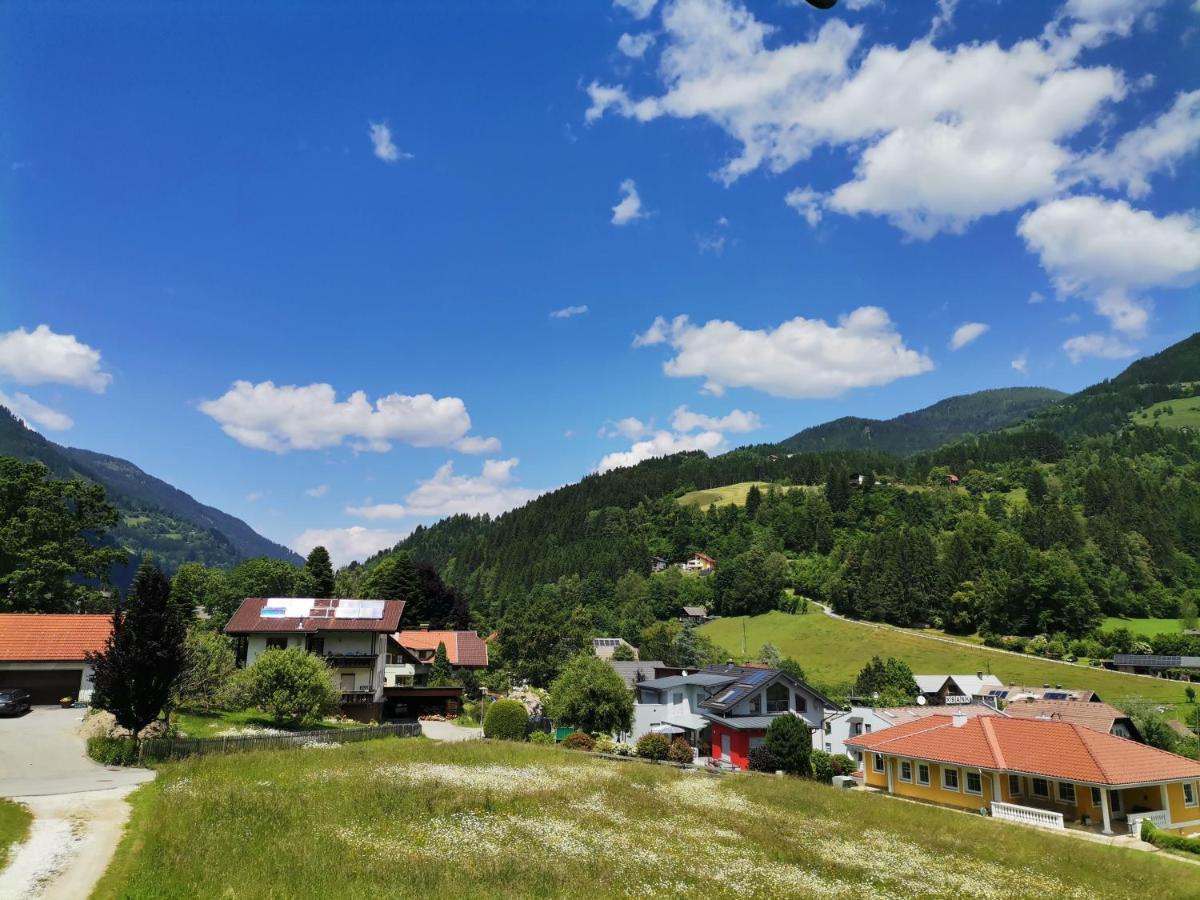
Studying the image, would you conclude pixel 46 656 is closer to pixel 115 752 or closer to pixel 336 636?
pixel 336 636

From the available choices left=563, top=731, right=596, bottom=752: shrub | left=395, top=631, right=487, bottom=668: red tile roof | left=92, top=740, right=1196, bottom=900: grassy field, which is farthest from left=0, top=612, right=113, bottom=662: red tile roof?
left=395, top=631, right=487, bottom=668: red tile roof

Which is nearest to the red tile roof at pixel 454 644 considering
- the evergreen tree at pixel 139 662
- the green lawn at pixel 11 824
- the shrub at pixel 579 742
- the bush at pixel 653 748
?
the shrub at pixel 579 742

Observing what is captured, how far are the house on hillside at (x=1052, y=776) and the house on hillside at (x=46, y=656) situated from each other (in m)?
53.0

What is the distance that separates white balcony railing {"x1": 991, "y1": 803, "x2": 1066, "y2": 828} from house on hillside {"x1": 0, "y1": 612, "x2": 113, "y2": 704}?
178 feet

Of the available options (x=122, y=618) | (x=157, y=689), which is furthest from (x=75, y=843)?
(x=122, y=618)

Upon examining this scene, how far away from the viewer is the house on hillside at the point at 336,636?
5672 cm

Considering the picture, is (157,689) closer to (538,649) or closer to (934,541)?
(538,649)

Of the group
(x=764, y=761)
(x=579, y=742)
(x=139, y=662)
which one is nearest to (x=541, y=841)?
(x=139, y=662)

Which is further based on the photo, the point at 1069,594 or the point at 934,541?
the point at 934,541

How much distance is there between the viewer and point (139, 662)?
1192 inches

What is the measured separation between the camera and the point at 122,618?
3219 cm

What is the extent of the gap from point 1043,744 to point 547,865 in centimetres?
3212

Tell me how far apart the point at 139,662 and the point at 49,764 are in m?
4.94

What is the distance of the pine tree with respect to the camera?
9425 cm
